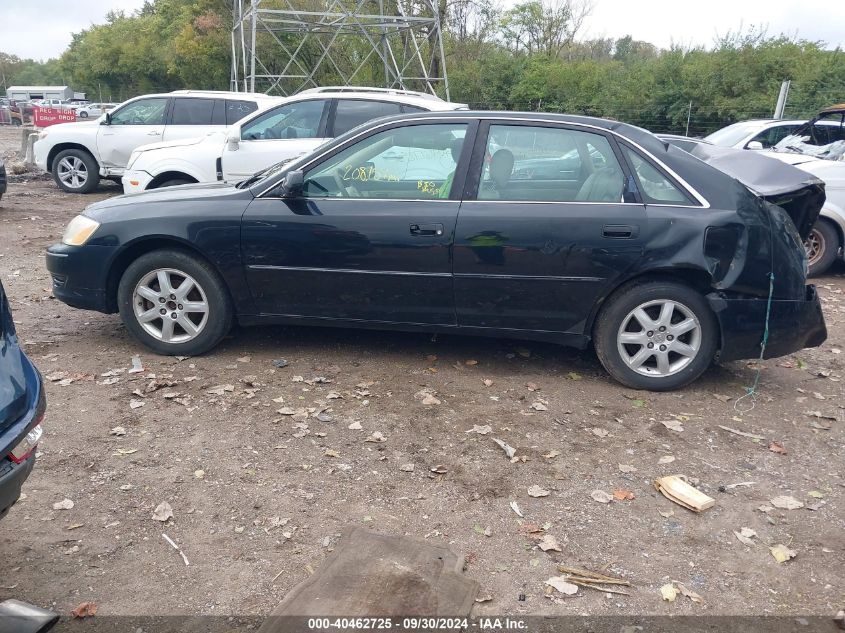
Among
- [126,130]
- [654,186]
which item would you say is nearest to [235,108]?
[126,130]

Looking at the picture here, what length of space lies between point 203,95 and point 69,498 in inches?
405

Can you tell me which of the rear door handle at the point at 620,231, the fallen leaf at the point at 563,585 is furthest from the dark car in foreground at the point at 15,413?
the rear door handle at the point at 620,231

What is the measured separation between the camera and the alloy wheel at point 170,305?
521 centimetres

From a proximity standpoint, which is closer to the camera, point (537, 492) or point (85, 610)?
point (85, 610)

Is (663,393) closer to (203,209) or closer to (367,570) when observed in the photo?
(367,570)

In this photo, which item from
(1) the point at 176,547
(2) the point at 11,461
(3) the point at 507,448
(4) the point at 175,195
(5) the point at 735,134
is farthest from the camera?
(5) the point at 735,134

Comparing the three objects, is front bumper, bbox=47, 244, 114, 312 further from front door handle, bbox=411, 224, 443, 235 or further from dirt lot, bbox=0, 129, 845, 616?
front door handle, bbox=411, 224, 443, 235

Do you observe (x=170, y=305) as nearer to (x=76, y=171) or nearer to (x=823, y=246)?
(x=823, y=246)

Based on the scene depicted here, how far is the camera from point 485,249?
4832mm

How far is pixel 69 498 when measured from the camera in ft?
11.9

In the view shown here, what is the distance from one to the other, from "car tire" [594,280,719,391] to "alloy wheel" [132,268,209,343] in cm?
282

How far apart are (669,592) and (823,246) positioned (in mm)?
6705

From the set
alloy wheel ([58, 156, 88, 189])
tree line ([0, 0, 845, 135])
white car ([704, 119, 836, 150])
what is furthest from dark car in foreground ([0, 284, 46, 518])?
tree line ([0, 0, 845, 135])

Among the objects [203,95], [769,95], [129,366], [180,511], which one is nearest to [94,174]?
[203,95]
